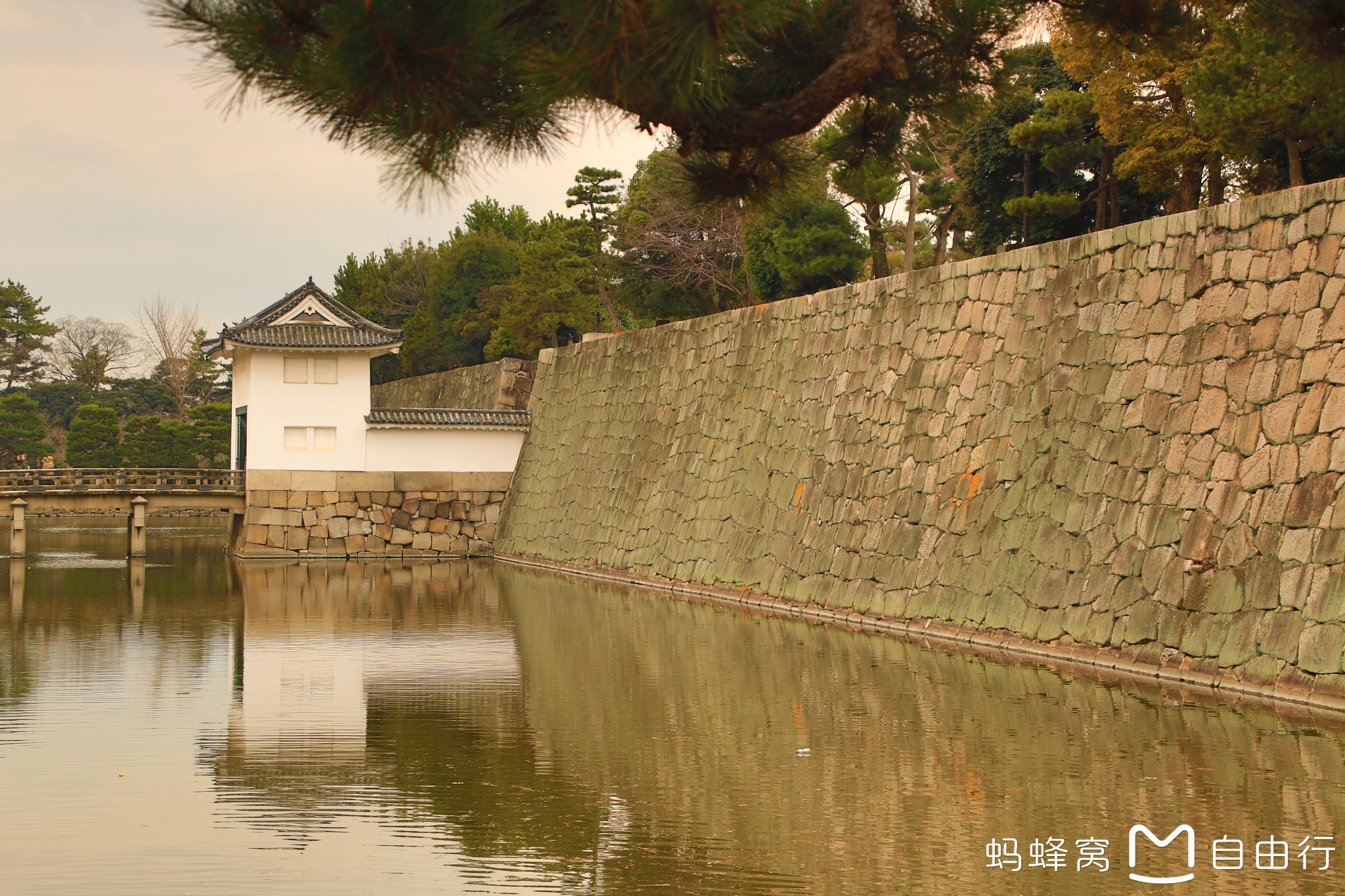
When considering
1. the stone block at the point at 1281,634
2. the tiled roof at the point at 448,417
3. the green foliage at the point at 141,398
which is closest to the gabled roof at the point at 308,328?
the tiled roof at the point at 448,417

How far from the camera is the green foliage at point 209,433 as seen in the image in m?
31.3

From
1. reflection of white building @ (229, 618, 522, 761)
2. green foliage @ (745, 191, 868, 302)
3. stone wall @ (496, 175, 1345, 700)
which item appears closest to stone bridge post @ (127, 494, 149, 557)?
stone wall @ (496, 175, 1345, 700)

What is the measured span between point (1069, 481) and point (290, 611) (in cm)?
707

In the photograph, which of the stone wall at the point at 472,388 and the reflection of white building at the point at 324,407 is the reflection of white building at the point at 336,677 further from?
the stone wall at the point at 472,388

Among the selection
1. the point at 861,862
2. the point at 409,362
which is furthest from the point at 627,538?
the point at 409,362

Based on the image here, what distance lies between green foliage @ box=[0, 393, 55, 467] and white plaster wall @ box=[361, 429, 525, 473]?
18504 millimetres

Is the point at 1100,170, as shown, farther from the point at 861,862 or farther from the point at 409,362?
the point at 409,362

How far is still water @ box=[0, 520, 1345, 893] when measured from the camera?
4.11 m

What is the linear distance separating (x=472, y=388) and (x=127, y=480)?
34.3 ft

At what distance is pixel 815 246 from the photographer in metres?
23.3

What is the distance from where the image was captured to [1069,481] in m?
8.72

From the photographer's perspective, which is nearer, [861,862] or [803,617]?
[861,862]

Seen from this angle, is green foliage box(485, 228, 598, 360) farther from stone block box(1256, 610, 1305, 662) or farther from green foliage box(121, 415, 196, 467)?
stone block box(1256, 610, 1305, 662)

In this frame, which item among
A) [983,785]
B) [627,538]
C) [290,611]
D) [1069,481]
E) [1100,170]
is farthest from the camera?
[1100,170]
